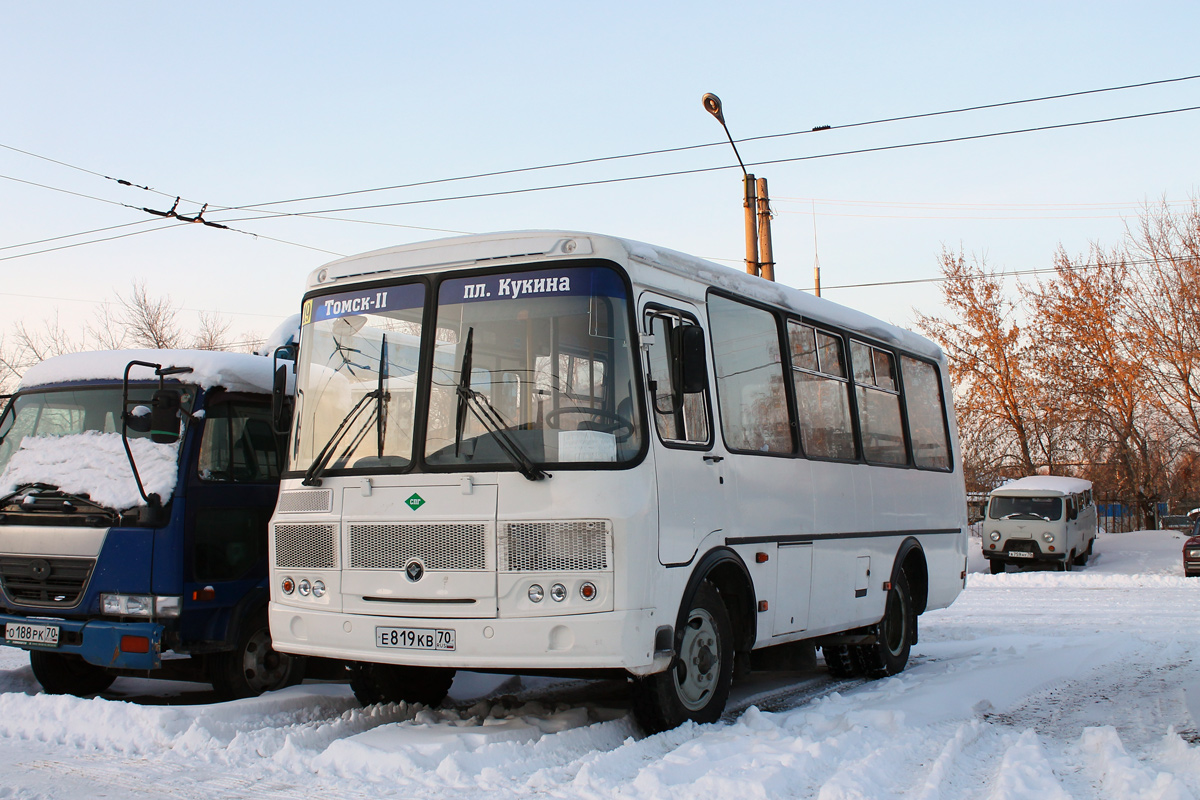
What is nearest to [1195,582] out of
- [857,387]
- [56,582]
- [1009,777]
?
[857,387]

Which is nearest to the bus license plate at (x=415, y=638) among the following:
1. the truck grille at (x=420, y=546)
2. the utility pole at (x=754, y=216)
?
the truck grille at (x=420, y=546)

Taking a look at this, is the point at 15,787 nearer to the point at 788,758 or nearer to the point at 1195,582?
the point at 788,758

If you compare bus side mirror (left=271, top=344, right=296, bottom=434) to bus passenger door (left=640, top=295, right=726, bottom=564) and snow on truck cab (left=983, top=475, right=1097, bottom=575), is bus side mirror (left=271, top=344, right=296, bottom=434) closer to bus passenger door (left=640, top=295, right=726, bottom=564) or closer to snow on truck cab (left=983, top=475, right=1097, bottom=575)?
bus passenger door (left=640, top=295, right=726, bottom=564)

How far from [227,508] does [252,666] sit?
1205 mm

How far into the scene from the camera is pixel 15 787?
Result: 5.43 m

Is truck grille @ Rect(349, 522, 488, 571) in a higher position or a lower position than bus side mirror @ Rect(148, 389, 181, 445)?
lower

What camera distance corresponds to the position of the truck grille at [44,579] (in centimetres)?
777

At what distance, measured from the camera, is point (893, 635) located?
10195 mm

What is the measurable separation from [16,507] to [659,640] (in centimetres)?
500

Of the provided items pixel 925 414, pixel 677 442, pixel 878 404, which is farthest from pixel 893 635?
pixel 677 442

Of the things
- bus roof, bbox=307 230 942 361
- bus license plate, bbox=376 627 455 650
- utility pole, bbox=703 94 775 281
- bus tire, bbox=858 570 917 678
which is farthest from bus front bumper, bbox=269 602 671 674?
utility pole, bbox=703 94 775 281

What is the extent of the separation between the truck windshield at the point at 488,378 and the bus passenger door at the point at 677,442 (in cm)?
21

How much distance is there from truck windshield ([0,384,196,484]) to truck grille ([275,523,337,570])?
168 cm

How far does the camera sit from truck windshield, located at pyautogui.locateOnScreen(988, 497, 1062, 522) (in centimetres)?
2939
